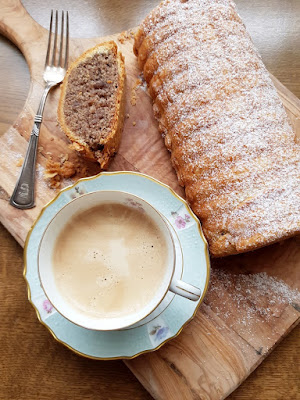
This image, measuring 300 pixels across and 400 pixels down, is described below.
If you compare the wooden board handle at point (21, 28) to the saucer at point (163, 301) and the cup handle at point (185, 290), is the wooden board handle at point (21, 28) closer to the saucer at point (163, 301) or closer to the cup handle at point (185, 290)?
the saucer at point (163, 301)

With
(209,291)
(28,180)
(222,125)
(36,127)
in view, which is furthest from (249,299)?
Answer: (36,127)

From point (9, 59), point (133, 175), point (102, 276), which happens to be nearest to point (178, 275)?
point (102, 276)

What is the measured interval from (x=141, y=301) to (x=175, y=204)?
428 millimetres

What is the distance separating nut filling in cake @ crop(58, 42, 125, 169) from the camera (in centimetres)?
192

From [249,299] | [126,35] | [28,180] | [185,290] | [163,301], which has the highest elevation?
[126,35]

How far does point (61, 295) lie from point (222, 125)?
3.05 feet

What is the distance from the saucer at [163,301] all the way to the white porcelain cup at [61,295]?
0.60 feet

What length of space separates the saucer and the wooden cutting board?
0.14m

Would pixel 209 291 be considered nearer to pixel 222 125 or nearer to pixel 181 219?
pixel 181 219

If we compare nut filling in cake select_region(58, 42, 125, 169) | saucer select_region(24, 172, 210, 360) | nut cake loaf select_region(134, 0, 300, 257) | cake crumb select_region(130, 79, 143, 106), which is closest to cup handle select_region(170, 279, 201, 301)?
saucer select_region(24, 172, 210, 360)

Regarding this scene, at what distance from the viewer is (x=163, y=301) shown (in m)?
1.67

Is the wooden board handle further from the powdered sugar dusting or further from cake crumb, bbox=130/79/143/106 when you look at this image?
the powdered sugar dusting

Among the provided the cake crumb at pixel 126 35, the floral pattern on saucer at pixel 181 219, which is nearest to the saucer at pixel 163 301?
the floral pattern on saucer at pixel 181 219

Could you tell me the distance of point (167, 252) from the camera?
1523mm
